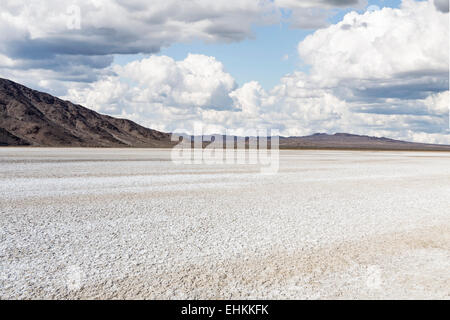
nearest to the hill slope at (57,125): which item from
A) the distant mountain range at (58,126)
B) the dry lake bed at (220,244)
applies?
the distant mountain range at (58,126)

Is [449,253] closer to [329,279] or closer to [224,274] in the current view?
[329,279]

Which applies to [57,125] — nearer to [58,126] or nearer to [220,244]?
[58,126]

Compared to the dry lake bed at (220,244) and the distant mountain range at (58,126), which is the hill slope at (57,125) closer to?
the distant mountain range at (58,126)

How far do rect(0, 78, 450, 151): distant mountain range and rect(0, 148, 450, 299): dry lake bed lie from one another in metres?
97.1

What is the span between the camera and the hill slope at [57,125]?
11210 cm

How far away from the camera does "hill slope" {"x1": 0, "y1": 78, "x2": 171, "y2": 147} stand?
112 metres

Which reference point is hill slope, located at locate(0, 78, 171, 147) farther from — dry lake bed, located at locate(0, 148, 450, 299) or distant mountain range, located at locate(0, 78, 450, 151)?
dry lake bed, located at locate(0, 148, 450, 299)

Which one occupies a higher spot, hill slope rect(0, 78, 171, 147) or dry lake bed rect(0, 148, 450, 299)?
hill slope rect(0, 78, 171, 147)

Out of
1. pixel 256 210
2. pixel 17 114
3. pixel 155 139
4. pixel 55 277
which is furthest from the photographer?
pixel 155 139

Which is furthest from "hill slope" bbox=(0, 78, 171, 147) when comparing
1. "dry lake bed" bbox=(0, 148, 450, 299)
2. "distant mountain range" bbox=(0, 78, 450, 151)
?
"dry lake bed" bbox=(0, 148, 450, 299)

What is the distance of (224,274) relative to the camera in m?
6.65
